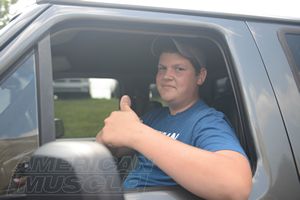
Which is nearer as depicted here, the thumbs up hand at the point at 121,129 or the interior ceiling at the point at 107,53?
the thumbs up hand at the point at 121,129

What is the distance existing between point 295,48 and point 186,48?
49cm

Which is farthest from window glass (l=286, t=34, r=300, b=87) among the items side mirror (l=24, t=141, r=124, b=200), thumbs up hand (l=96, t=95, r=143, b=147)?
side mirror (l=24, t=141, r=124, b=200)

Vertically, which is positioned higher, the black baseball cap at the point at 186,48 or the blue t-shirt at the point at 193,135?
the black baseball cap at the point at 186,48

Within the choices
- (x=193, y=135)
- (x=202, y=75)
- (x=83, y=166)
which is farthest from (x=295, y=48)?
(x=83, y=166)

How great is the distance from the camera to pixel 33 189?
1582mm

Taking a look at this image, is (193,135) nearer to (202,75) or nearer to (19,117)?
(202,75)

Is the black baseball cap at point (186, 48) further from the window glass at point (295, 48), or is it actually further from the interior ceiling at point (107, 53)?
Answer: the window glass at point (295, 48)

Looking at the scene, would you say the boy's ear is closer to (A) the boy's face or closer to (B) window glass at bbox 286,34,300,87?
(A) the boy's face

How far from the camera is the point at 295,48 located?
2.06m

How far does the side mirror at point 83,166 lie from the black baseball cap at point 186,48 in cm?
94

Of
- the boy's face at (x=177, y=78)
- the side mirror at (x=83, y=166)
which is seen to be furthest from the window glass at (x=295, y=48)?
the side mirror at (x=83, y=166)

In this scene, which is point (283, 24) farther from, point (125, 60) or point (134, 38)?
point (125, 60)

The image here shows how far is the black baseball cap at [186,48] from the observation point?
2.20m

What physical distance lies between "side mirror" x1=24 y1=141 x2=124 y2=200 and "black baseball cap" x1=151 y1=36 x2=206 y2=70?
94cm
